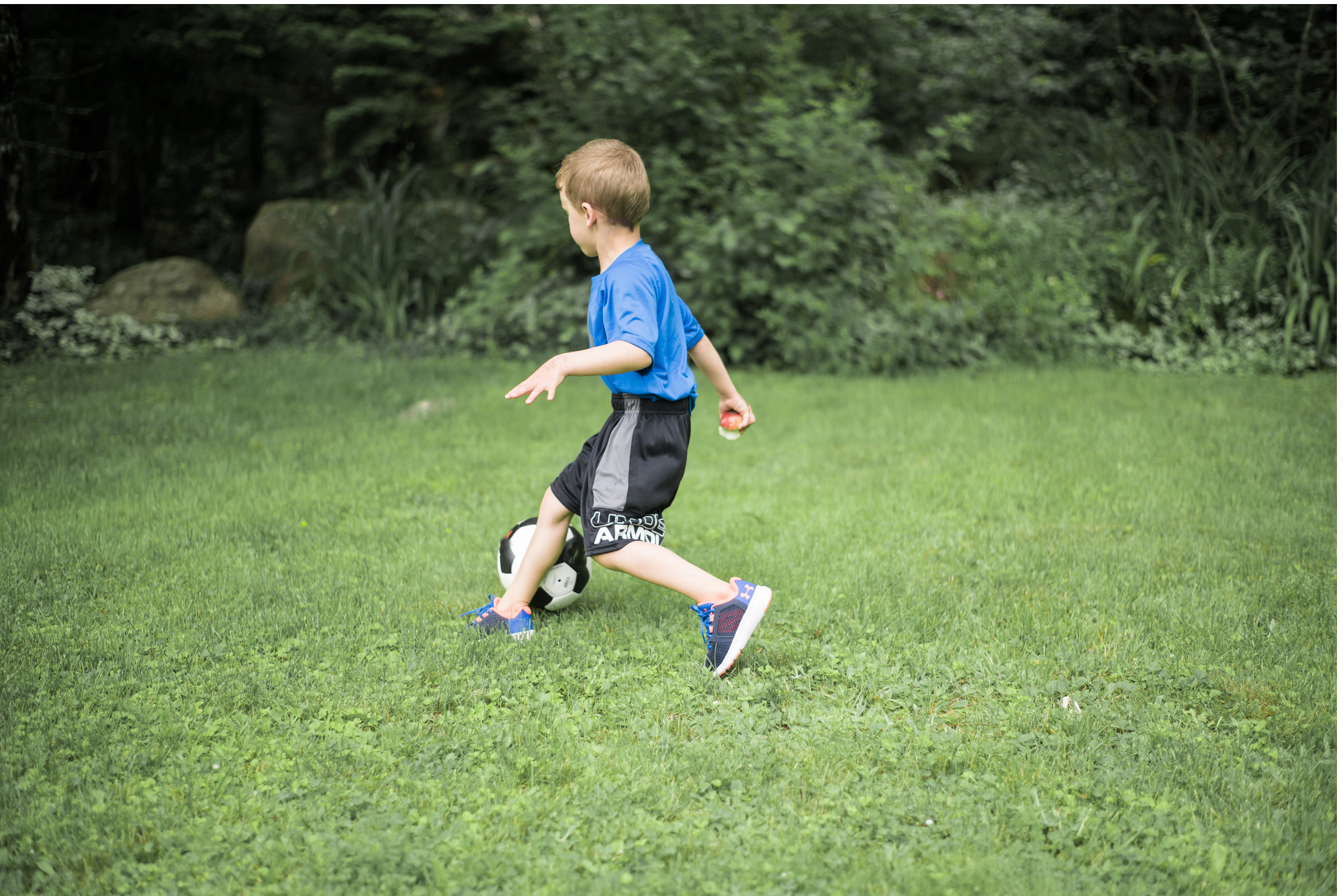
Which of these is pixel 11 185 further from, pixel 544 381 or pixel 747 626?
pixel 747 626

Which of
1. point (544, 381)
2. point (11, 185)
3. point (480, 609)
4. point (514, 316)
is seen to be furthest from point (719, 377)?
point (11, 185)

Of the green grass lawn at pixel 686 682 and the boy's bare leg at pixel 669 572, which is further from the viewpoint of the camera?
the boy's bare leg at pixel 669 572

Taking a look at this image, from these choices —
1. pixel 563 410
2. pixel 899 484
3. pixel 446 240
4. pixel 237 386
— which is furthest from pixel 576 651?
pixel 446 240

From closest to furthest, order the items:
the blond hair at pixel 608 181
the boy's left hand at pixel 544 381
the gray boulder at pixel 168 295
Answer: the boy's left hand at pixel 544 381 < the blond hair at pixel 608 181 < the gray boulder at pixel 168 295

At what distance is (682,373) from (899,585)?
1.29 meters

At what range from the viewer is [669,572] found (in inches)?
115

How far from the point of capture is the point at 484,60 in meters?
11.7

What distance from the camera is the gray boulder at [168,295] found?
9156mm

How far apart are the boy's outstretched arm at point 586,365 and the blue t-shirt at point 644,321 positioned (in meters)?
0.04

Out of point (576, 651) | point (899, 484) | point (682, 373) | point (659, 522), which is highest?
point (682, 373)

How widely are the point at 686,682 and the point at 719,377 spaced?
988 millimetres

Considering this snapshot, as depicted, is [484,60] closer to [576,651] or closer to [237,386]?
[237,386]

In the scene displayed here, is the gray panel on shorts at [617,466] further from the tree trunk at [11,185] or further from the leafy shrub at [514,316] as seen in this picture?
the tree trunk at [11,185]

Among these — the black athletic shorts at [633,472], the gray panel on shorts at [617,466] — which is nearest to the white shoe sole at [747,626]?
the black athletic shorts at [633,472]
